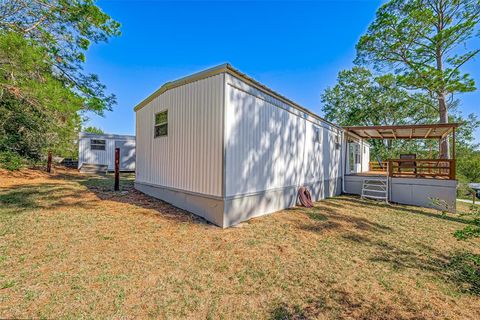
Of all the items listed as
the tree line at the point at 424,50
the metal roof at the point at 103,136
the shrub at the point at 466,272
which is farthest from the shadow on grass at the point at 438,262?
the metal roof at the point at 103,136

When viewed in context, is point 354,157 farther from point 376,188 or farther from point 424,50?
point 424,50

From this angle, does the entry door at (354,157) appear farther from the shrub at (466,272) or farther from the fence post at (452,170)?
the shrub at (466,272)

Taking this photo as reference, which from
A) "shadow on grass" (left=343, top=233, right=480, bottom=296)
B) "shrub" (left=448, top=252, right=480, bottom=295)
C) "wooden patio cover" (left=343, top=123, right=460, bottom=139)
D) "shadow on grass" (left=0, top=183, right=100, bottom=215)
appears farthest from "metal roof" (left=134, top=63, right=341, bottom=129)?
"shrub" (left=448, top=252, right=480, bottom=295)

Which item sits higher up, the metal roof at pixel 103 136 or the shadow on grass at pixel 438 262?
the metal roof at pixel 103 136

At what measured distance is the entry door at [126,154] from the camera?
16.4 meters

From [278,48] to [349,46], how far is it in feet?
23.6

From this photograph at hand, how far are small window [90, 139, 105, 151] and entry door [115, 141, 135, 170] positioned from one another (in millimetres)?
941

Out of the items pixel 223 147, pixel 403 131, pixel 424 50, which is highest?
pixel 424 50

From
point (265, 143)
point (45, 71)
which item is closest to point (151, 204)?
point (265, 143)

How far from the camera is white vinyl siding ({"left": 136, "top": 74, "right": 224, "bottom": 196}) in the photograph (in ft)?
15.7

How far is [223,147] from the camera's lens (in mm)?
4625

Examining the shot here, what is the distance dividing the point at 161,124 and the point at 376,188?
9.54 metres

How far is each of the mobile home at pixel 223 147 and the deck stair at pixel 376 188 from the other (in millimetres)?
3301

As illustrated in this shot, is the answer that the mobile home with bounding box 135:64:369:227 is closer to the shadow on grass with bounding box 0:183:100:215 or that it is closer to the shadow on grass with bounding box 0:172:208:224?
the shadow on grass with bounding box 0:172:208:224
